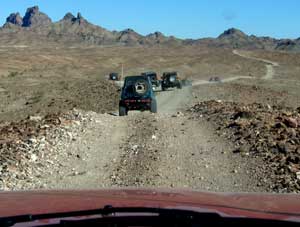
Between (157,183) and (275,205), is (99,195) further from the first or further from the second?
(157,183)

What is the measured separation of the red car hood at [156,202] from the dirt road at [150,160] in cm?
656

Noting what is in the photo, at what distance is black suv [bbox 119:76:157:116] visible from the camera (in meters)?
26.9

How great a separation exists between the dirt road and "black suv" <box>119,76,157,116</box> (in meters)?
6.61

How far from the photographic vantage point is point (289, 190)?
1041 cm

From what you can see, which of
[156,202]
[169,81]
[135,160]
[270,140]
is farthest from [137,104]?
[169,81]

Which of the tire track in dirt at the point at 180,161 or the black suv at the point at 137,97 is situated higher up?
the black suv at the point at 137,97

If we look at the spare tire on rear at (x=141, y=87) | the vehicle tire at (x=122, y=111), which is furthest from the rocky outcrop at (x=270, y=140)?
the spare tire on rear at (x=141, y=87)

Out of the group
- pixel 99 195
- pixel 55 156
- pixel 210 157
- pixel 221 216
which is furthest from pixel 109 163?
pixel 221 216

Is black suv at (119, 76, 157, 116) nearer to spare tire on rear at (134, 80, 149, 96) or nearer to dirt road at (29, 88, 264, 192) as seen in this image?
spare tire on rear at (134, 80, 149, 96)

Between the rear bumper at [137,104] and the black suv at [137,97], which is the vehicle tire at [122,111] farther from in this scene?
the rear bumper at [137,104]

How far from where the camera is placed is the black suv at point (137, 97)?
88.2 feet

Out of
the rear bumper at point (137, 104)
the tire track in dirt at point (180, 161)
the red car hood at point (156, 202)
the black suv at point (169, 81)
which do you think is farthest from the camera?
the black suv at point (169, 81)

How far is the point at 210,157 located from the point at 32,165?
11.8 feet

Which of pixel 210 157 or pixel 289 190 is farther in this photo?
pixel 210 157
